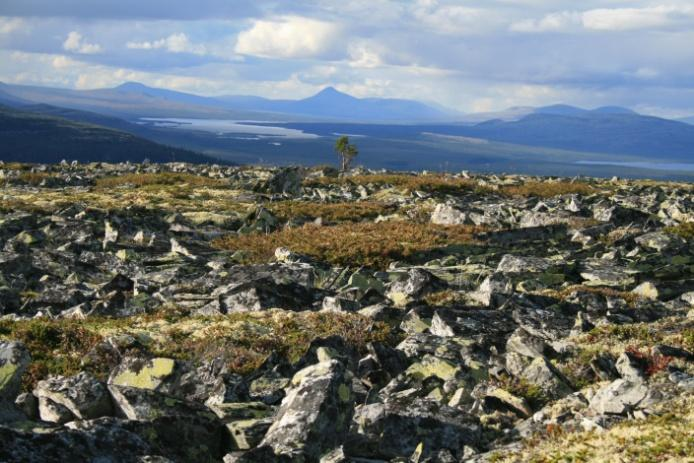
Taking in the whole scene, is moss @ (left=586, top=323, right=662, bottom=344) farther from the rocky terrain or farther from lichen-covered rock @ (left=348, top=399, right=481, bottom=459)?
lichen-covered rock @ (left=348, top=399, right=481, bottom=459)

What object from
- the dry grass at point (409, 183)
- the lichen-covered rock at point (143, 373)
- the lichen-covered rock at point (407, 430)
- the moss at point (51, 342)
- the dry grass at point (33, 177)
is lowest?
the dry grass at point (33, 177)

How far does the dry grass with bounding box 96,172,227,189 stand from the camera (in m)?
67.9

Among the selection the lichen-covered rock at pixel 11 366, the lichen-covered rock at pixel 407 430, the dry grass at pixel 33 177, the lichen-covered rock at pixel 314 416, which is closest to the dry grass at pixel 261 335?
the lichen-covered rock at pixel 407 430

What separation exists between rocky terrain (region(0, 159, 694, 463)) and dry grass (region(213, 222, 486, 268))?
17 cm

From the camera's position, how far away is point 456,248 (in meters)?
35.8

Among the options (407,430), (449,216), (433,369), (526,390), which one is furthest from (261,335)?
(449,216)

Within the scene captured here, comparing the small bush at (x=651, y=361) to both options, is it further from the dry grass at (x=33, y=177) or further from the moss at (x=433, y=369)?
the dry grass at (x=33, y=177)

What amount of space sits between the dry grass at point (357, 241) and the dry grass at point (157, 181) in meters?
29.8

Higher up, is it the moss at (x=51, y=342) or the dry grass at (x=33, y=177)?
the moss at (x=51, y=342)

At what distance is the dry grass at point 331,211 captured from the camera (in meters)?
47.3

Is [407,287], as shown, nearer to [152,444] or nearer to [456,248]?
[456,248]

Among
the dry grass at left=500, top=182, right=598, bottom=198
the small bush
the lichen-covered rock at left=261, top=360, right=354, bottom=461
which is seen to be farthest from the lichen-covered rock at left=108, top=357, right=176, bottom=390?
the dry grass at left=500, top=182, right=598, bottom=198

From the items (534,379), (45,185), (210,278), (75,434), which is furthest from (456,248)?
(45,185)

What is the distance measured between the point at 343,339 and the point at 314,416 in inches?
247
